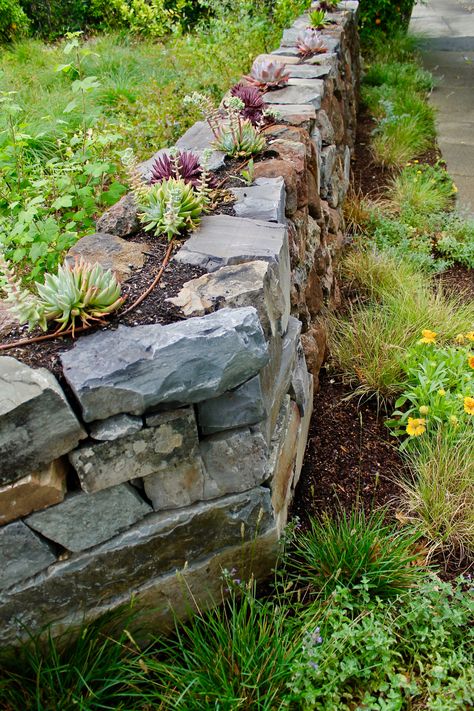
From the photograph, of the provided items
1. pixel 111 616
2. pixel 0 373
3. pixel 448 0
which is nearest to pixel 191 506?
pixel 111 616

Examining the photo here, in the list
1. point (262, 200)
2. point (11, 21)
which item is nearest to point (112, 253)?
point (262, 200)

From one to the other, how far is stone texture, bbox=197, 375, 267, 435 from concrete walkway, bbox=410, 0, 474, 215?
3.74 meters

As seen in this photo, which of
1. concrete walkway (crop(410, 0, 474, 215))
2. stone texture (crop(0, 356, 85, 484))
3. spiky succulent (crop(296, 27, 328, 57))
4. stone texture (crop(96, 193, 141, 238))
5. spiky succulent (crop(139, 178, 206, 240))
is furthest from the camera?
concrete walkway (crop(410, 0, 474, 215))

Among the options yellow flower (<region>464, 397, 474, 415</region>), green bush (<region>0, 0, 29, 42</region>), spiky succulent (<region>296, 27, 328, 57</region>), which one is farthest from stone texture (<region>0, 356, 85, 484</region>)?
green bush (<region>0, 0, 29, 42</region>)

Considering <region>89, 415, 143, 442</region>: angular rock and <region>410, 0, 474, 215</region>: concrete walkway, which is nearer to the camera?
<region>89, 415, 143, 442</region>: angular rock

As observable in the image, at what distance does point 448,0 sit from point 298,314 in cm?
1369

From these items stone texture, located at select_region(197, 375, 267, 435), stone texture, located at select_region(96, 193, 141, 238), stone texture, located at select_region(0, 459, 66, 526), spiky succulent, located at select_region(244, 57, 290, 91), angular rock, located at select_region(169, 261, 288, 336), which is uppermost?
spiky succulent, located at select_region(244, 57, 290, 91)

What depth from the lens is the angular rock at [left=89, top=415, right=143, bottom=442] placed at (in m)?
1.55

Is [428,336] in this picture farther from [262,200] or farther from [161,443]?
[161,443]

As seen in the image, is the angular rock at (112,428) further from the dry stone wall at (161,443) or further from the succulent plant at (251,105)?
the succulent plant at (251,105)

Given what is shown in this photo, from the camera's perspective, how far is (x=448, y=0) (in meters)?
13.3

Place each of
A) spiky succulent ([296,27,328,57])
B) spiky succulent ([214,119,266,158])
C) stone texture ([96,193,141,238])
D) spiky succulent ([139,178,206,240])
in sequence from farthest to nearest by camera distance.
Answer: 1. spiky succulent ([296,27,328,57])
2. spiky succulent ([214,119,266,158])
3. stone texture ([96,193,141,238])
4. spiky succulent ([139,178,206,240])

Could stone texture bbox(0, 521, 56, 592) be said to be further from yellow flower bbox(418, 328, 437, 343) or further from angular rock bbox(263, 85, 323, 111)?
angular rock bbox(263, 85, 323, 111)

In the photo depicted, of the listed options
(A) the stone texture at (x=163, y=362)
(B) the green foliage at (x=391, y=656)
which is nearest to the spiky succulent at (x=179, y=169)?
(A) the stone texture at (x=163, y=362)
